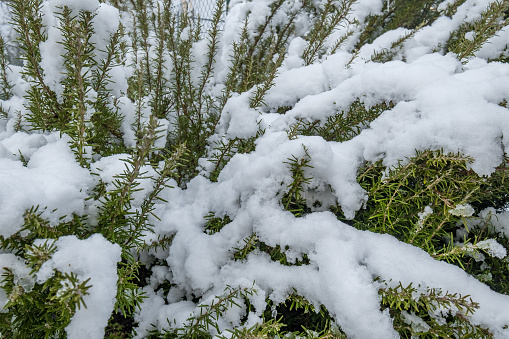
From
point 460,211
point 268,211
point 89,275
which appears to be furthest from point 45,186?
point 460,211

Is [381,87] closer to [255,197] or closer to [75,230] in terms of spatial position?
[255,197]

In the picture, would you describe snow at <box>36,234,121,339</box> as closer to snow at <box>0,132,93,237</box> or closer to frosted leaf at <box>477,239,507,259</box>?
snow at <box>0,132,93,237</box>

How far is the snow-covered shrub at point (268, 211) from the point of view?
2.53 ft

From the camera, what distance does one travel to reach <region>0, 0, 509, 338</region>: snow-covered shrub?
771mm

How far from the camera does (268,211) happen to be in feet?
3.64

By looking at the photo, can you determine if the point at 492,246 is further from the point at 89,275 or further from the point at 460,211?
the point at 89,275

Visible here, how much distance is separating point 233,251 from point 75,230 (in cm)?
64

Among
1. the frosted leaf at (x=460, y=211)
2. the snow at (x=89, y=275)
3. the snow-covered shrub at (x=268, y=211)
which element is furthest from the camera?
the frosted leaf at (x=460, y=211)

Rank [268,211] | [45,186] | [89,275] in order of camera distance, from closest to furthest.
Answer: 1. [89,275]
2. [45,186]
3. [268,211]

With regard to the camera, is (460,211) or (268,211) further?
(268,211)

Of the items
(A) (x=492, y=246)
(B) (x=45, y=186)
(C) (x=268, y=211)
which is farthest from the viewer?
(C) (x=268, y=211)

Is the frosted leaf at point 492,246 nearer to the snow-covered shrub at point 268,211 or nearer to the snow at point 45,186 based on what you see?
the snow-covered shrub at point 268,211

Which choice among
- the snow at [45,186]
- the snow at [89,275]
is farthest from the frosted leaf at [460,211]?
the snow at [45,186]

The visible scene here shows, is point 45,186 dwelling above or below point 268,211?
above
